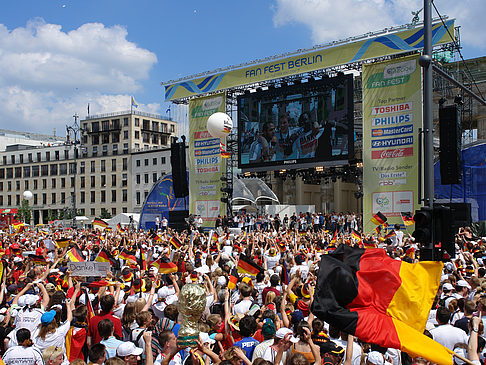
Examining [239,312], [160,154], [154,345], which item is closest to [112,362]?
[154,345]

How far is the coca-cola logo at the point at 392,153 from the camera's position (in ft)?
82.6

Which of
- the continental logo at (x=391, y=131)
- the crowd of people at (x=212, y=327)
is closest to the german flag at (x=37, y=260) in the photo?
the crowd of people at (x=212, y=327)

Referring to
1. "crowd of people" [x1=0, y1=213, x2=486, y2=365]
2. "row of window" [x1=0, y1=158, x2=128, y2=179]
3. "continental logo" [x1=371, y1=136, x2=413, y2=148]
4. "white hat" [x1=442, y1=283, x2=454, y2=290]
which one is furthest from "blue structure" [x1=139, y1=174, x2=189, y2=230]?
"row of window" [x1=0, y1=158, x2=128, y2=179]

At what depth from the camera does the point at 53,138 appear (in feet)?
395

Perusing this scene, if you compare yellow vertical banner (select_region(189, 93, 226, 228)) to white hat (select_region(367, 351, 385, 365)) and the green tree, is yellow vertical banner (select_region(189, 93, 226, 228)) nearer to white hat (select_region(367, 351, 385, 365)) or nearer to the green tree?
white hat (select_region(367, 351, 385, 365))

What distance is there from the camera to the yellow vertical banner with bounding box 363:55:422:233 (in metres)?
25.0

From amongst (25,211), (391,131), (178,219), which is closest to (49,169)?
(25,211)

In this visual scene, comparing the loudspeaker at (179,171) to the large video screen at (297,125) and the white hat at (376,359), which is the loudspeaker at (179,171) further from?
the white hat at (376,359)

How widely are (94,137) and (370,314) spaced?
87.0 meters

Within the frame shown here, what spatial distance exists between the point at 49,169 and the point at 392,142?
75613 mm

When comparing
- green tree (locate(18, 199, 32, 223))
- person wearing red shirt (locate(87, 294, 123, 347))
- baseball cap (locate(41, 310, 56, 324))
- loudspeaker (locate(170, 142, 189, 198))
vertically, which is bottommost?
green tree (locate(18, 199, 32, 223))

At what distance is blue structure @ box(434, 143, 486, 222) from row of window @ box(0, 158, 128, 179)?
5958cm

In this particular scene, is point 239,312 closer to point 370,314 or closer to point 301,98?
point 370,314

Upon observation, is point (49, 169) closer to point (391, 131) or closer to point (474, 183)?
point (391, 131)
